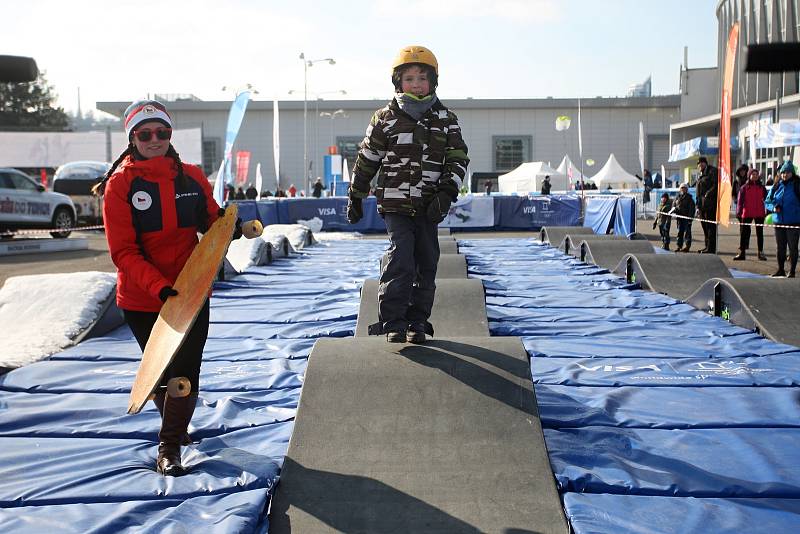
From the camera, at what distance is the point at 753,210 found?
1647 centimetres

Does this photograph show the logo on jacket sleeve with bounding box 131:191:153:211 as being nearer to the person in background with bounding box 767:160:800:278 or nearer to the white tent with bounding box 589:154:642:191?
the person in background with bounding box 767:160:800:278

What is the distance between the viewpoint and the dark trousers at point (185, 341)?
4141mm

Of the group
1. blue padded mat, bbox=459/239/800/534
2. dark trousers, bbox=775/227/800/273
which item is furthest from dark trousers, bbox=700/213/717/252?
blue padded mat, bbox=459/239/800/534

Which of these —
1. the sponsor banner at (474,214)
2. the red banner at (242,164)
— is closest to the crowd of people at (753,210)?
the sponsor banner at (474,214)

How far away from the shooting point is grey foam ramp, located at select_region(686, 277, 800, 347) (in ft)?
24.2

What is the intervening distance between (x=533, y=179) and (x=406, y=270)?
139 feet

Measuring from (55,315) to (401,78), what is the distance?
444 centimetres

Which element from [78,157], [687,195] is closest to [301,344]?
[687,195]

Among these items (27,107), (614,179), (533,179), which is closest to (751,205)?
(533,179)

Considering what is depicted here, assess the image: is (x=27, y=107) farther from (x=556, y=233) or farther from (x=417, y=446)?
(x=417, y=446)

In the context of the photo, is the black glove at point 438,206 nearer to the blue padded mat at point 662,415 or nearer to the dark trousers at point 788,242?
the blue padded mat at point 662,415

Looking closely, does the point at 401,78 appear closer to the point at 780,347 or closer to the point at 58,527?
the point at 58,527

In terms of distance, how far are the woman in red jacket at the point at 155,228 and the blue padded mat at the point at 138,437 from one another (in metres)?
0.31

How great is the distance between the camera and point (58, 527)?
3592 millimetres
